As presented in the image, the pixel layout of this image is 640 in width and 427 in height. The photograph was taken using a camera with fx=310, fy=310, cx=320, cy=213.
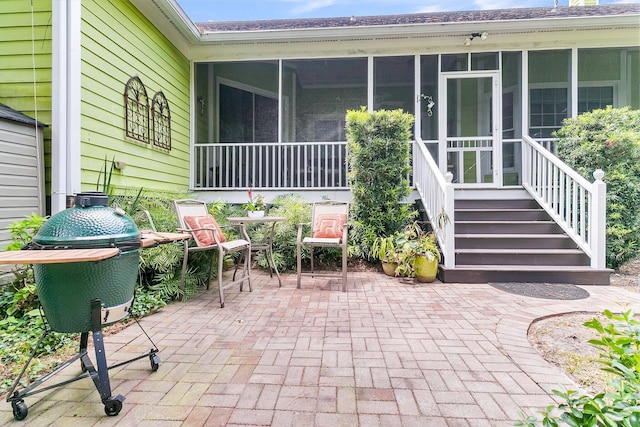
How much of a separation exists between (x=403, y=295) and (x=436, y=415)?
198cm

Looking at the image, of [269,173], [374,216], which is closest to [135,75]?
[269,173]

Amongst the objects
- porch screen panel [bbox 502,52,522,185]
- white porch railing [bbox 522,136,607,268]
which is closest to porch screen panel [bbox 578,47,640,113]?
porch screen panel [bbox 502,52,522,185]

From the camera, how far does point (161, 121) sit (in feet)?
16.6

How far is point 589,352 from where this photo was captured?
207cm

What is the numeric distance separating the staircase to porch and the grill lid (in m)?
3.47

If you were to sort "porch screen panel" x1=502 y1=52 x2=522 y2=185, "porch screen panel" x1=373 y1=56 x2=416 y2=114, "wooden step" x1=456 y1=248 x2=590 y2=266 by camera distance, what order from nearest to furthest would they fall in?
1. "wooden step" x1=456 y1=248 x2=590 y2=266
2. "porch screen panel" x1=502 y1=52 x2=522 y2=185
3. "porch screen panel" x1=373 y1=56 x2=416 y2=114

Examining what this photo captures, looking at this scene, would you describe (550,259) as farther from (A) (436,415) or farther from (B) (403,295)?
(A) (436,415)

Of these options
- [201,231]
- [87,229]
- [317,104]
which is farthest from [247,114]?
[87,229]

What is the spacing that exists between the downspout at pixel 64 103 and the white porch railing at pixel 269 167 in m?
2.79

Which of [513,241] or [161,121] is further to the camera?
[161,121]

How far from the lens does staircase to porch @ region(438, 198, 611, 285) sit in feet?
12.5

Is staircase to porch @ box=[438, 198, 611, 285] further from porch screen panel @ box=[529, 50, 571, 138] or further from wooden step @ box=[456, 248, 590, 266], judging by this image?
porch screen panel @ box=[529, 50, 571, 138]

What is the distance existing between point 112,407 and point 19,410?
39 cm

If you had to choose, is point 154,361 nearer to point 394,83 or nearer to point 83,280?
point 83,280
